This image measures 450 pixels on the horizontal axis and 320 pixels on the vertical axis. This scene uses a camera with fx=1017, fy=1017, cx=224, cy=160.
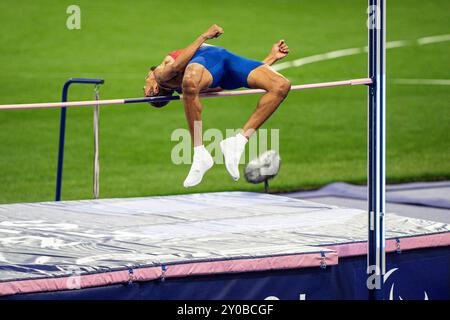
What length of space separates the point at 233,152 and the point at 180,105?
1137 cm

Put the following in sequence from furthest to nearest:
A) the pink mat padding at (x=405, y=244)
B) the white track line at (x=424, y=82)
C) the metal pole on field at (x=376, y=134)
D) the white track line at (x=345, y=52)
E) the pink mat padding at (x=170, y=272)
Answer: the white track line at (x=345, y=52) < the white track line at (x=424, y=82) < the pink mat padding at (x=405, y=244) < the metal pole on field at (x=376, y=134) < the pink mat padding at (x=170, y=272)

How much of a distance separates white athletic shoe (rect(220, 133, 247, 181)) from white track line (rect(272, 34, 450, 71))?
1356 centimetres

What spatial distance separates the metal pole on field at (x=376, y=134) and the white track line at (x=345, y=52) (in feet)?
45.7

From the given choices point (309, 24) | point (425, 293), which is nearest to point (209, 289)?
point (425, 293)

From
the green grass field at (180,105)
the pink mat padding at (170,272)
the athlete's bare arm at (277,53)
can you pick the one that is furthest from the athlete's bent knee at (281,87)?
the green grass field at (180,105)

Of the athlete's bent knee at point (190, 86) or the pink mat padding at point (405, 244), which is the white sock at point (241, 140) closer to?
the athlete's bent knee at point (190, 86)

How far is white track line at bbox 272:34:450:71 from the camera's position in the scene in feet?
66.1

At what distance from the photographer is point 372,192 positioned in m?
5.77

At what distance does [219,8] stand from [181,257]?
18.8m

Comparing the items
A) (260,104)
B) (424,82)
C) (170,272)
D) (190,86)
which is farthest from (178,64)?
(424,82)

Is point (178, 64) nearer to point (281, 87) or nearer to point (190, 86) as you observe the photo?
point (190, 86)

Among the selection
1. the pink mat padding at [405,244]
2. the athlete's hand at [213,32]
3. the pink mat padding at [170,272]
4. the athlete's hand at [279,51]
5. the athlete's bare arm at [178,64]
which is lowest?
the pink mat padding at [170,272]

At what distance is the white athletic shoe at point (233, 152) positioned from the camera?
6.10 meters
